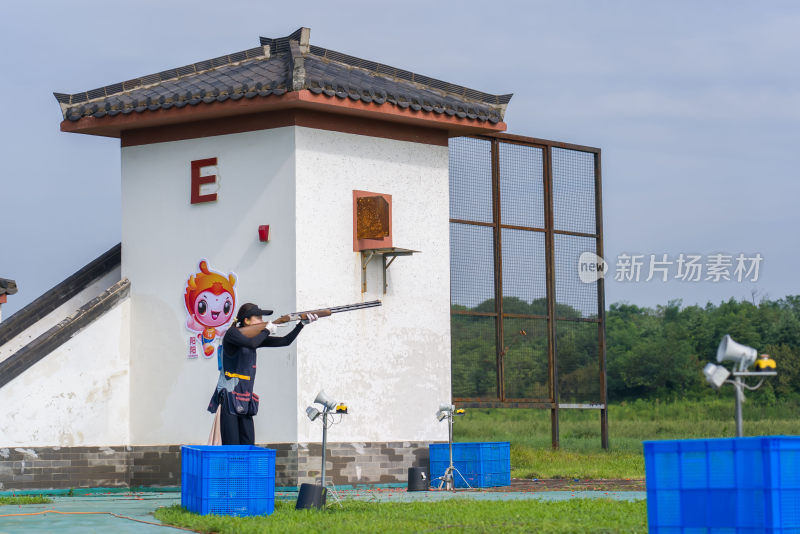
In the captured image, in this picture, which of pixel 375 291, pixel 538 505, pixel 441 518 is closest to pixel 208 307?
pixel 375 291

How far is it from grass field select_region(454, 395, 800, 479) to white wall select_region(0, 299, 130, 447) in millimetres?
5039

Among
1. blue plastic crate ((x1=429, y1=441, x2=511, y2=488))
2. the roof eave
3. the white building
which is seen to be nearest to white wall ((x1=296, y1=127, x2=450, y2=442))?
the white building

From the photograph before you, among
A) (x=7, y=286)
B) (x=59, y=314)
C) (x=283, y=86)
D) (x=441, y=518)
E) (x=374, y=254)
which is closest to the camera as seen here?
(x=441, y=518)

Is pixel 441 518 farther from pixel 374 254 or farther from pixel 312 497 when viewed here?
pixel 374 254

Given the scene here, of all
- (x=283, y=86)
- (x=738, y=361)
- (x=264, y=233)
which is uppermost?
(x=283, y=86)

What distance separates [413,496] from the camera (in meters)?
11.4

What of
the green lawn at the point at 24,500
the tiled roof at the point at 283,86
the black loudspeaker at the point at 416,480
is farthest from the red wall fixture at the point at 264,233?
the green lawn at the point at 24,500

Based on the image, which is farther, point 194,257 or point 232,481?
point 194,257

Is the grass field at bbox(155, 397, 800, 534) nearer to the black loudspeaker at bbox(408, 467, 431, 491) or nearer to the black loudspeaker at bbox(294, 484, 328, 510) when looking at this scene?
the black loudspeaker at bbox(294, 484, 328, 510)

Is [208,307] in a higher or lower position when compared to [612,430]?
higher

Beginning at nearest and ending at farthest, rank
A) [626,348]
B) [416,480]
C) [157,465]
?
[416,480]
[157,465]
[626,348]

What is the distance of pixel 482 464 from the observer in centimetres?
1266

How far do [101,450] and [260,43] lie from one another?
5374 mm

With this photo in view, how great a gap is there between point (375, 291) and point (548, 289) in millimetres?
3490
